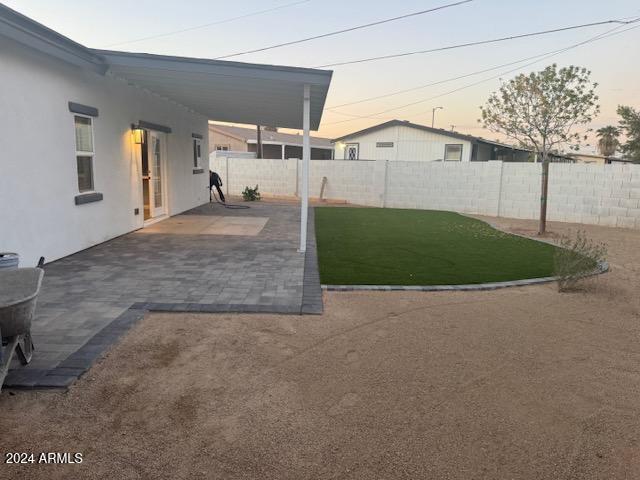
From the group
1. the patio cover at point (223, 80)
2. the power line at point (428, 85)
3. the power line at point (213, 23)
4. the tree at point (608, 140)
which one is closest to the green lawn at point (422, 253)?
the patio cover at point (223, 80)

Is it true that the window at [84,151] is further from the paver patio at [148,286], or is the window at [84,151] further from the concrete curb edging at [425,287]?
the concrete curb edging at [425,287]

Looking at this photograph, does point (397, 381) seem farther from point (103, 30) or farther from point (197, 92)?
point (103, 30)

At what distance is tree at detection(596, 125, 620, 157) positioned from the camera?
40.0 m

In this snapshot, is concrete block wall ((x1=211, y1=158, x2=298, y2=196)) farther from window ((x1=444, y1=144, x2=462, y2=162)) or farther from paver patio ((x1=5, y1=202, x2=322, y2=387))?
paver patio ((x1=5, y1=202, x2=322, y2=387))

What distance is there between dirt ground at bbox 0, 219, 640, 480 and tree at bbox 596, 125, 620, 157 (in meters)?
43.4

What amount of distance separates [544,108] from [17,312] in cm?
A: 1105

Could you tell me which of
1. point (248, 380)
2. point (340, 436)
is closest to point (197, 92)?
point (248, 380)

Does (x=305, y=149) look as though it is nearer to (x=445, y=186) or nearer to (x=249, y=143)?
(x=445, y=186)

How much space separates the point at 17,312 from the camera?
2.97 m

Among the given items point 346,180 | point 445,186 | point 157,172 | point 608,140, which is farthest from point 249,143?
point 608,140

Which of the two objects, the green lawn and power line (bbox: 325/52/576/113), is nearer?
the green lawn

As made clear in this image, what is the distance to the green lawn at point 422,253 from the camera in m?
6.39

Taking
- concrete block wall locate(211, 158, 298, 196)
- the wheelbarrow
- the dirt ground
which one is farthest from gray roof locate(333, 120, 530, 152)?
the wheelbarrow

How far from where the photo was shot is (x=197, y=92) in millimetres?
9148
